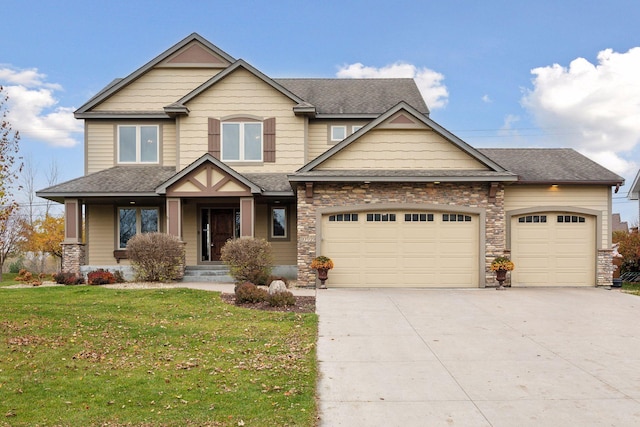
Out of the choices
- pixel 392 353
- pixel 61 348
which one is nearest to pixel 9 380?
pixel 61 348

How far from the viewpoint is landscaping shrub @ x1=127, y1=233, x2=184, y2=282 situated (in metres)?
14.6

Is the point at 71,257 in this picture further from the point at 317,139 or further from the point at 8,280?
the point at 317,139

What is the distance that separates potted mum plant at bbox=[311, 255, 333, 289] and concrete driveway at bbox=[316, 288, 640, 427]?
2113mm

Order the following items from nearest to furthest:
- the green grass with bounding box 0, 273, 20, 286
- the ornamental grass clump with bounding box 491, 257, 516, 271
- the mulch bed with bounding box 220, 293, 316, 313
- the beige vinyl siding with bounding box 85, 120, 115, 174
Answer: the mulch bed with bounding box 220, 293, 316, 313 < the ornamental grass clump with bounding box 491, 257, 516, 271 < the green grass with bounding box 0, 273, 20, 286 < the beige vinyl siding with bounding box 85, 120, 115, 174

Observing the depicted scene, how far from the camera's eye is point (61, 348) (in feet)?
23.1

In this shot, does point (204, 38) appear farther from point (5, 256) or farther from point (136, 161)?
point (5, 256)

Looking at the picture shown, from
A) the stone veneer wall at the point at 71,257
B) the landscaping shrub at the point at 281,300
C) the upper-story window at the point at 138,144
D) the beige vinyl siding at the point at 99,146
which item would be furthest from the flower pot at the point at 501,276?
the beige vinyl siding at the point at 99,146

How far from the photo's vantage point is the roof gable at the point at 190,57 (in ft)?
60.1

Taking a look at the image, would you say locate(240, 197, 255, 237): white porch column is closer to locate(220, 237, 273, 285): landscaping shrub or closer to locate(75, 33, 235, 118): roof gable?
locate(220, 237, 273, 285): landscaping shrub

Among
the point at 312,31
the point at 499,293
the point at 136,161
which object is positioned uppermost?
the point at 312,31

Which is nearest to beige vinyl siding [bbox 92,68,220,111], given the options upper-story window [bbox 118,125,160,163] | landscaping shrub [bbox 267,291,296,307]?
upper-story window [bbox 118,125,160,163]

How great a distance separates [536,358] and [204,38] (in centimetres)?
1704

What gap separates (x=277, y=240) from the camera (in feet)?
59.1

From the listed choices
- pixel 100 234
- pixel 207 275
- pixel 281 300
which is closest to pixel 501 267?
pixel 281 300
